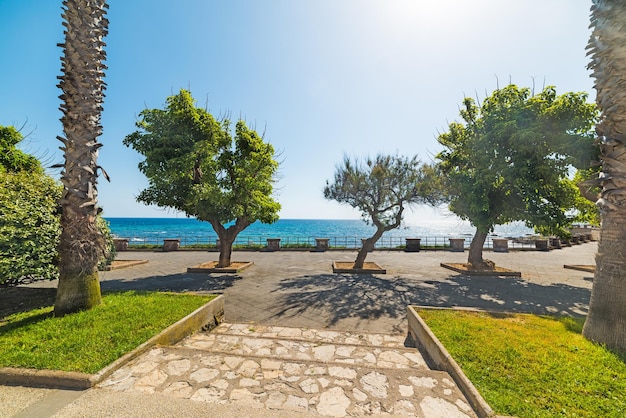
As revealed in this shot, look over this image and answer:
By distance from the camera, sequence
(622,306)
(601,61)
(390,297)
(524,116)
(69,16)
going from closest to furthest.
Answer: (622,306)
(601,61)
(69,16)
(390,297)
(524,116)

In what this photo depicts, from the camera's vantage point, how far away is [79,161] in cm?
495

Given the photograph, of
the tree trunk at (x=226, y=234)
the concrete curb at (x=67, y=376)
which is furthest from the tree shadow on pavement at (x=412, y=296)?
the tree trunk at (x=226, y=234)

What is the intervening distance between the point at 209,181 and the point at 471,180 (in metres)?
10.6

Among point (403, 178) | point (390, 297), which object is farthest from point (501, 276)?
point (390, 297)

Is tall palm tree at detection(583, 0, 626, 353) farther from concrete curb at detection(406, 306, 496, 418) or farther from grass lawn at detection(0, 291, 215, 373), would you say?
grass lawn at detection(0, 291, 215, 373)

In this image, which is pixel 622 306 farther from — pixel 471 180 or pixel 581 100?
pixel 581 100

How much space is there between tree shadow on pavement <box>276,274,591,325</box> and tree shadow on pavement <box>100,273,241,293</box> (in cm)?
216

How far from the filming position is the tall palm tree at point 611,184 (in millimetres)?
3709

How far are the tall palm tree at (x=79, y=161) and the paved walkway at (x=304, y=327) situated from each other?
236 cm

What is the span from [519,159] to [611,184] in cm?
646

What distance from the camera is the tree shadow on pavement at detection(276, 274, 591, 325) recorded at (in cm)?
646

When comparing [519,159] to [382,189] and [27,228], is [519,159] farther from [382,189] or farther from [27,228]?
[27,228]

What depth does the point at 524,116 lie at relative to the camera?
31.3 feet

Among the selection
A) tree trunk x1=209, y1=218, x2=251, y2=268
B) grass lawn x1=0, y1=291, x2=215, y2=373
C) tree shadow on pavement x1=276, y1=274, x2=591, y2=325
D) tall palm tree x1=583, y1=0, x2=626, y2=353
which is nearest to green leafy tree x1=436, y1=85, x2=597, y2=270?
tree shadow on pavement x1=276, y1=274, x2=591, y2=325
